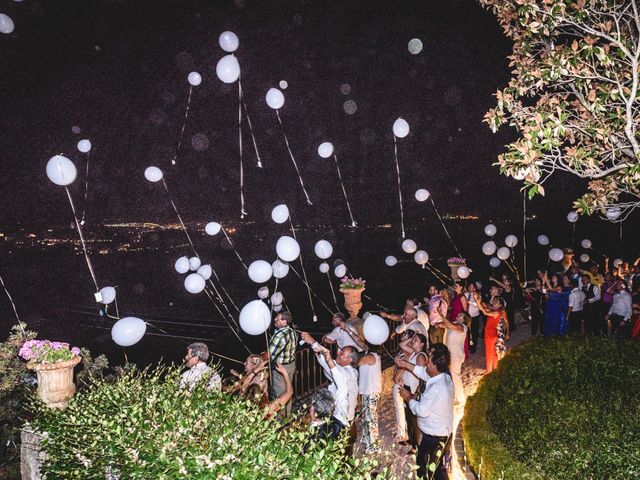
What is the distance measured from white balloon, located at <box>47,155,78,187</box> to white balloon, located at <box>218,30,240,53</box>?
10.4 ft

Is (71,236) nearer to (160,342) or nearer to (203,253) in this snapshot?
(203,253)

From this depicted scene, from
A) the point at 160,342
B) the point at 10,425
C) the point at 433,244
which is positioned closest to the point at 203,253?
the point at 433,244

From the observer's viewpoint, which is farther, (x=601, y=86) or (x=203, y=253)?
(x=203, y=253)

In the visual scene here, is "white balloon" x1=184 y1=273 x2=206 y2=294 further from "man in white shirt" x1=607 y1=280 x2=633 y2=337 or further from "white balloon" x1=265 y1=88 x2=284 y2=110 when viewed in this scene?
"man in white shirt" x1=607 y1=280 x2=633 y2=337

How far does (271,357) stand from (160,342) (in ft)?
58.7

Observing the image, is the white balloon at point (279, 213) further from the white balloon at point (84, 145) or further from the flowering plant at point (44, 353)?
the flowering plant at point (44, 353)

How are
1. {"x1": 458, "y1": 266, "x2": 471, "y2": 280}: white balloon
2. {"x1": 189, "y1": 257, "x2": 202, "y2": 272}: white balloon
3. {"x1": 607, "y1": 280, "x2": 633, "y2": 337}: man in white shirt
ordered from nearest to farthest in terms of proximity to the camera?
{"x1": 607, "y1": 280, "x2": 633, "y2": 337}: man in white shirt, {"x1": 189, "y1": 257, "x2": 202, "y2": 272}: white balloon, {"x1": 458, "y1": 266, "x2": 471, "y2": 280}: white balloon

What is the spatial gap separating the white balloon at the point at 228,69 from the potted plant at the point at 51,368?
4895 mm

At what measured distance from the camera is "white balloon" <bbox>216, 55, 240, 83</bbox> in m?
7.37

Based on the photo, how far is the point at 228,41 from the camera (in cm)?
744

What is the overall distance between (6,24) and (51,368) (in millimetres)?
5403

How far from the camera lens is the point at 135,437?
2.71 m

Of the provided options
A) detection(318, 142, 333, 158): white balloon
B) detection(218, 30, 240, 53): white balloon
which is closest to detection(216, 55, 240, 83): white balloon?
detection(218, 30, 240, 53): white balloon

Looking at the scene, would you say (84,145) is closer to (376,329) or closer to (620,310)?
(376,329)
